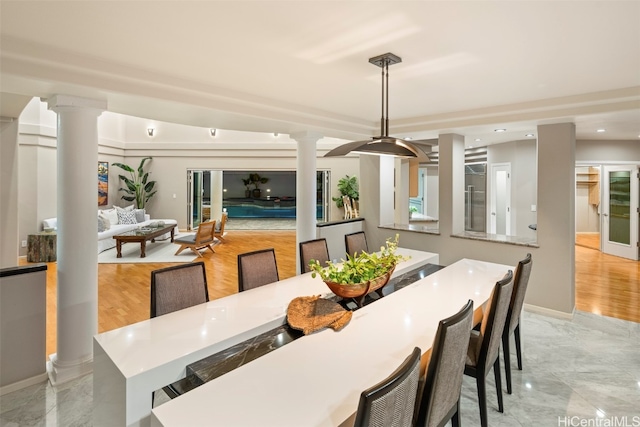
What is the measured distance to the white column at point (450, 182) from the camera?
477 centimetres

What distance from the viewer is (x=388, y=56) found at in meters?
2.39

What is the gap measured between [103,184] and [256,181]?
21.1 feet

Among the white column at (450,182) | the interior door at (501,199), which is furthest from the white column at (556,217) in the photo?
the interior door at (501,199)

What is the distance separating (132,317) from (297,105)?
320 cm

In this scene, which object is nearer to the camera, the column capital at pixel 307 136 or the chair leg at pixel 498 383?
the chair leg at pixel 498 383

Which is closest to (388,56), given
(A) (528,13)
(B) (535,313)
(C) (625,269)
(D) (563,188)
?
(A) (528,13)

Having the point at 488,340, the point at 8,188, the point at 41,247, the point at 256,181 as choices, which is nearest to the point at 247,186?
the point at 256,181

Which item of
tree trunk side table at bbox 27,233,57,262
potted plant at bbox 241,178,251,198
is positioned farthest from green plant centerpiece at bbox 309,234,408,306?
potted plant at bbox 241,178,251,198

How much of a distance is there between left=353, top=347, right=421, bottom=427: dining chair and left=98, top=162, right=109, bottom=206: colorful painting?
33.4ft

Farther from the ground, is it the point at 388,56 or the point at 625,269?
the point at 388,56

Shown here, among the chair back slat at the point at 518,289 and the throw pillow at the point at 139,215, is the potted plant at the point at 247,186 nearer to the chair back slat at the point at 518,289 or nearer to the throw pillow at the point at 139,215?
the throw pillow at the point at 139,215

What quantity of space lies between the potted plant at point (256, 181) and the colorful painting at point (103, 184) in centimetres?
611

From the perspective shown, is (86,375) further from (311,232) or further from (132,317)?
(311,232)

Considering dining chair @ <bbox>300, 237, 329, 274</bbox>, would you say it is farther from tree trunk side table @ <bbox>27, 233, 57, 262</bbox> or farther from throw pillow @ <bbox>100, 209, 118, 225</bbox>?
throw pillow @ <bbox>100, 209, 118, 225</bbox>
